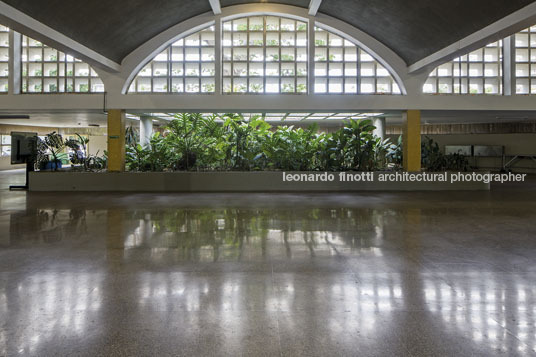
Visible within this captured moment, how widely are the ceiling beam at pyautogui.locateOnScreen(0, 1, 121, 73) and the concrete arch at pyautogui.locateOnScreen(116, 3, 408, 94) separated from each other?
158 centimetres

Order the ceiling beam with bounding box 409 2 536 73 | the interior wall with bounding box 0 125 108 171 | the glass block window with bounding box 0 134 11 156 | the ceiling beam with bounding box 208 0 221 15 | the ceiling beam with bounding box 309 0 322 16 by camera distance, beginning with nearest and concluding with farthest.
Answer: the ceiling beam with bounding box 409 2 536 73 < the ceiling beam with bounding box 309 0 322 16 < the ceiling beam with bounding box 208 0 221 15 < the glass block window with bounding box 0 134 11 156 < the interior wall with bounding box 0 125 108 171

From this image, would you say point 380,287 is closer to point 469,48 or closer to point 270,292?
point 270,292

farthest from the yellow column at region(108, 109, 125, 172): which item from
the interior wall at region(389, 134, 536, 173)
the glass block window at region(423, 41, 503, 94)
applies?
the interior wall at region(389, 134, 536, 173)

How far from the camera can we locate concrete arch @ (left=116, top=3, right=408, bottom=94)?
13523mm

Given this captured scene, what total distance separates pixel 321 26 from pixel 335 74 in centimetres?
170

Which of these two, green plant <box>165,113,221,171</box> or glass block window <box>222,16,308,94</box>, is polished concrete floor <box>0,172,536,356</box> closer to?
green plant <box>165,113,221,171</box>

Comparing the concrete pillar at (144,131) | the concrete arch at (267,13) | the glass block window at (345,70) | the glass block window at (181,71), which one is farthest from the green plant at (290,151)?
the concrete pillar at (144,131)

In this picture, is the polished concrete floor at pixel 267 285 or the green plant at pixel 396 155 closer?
the polished concrete floor at pixel 267 285

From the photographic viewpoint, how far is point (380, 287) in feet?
13.5

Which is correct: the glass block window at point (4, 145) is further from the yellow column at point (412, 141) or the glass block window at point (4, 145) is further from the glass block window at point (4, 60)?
the yellow column at point (412, 141)

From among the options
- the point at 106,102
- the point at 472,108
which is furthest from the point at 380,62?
the point at 106,102

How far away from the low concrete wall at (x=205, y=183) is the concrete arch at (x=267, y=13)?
3074 mm

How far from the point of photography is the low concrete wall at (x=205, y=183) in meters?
13.6

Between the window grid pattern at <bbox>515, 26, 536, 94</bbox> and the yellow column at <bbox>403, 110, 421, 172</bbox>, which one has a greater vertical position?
the window grid pattern at <bbox>515, 26, 536, 94</bbox>
